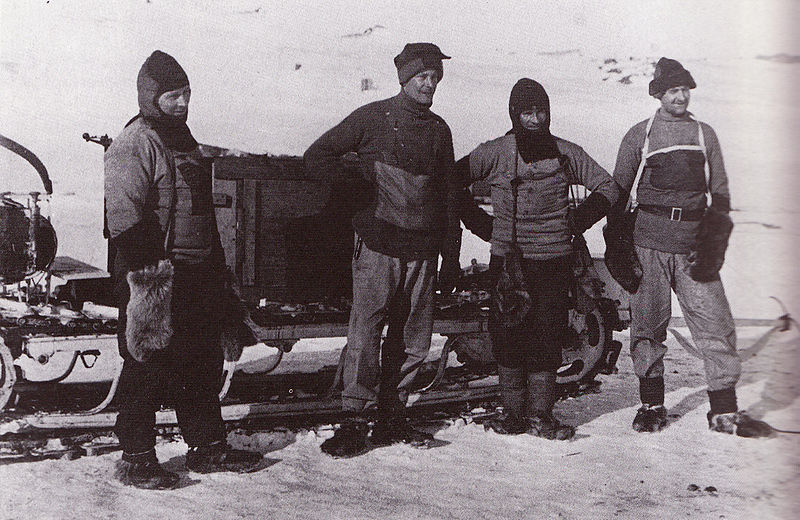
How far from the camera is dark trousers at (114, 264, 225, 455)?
3619 millimetres

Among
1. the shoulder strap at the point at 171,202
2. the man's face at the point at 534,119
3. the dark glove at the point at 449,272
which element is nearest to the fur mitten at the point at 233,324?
the shoulder strap at the point at 171,202

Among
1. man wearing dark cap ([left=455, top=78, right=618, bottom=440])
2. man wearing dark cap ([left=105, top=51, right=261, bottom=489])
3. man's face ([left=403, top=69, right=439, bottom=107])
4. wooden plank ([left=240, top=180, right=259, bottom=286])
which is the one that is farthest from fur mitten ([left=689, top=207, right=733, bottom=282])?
man wearing dark cap ([left=105, top=51, right=261, bottom=489])

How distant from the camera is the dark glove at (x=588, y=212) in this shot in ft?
14.5

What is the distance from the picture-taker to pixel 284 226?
445cm

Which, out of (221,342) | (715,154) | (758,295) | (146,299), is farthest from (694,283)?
(146,299)

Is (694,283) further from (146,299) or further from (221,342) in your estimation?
(146,299)

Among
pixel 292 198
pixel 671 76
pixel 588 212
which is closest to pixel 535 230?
pixel 588 212

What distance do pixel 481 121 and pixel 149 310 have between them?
9.99 feet

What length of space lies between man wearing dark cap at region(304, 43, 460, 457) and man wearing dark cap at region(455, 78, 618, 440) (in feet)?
1.21

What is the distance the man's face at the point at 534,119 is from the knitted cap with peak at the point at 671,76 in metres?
0.61

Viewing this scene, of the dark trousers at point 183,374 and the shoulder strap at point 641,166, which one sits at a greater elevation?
the shoulder strap at point 641,166

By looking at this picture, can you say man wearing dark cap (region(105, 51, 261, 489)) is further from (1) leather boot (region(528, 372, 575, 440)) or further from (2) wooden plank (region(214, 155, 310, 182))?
(1) leather boot (region(528, 372, 575, 440))

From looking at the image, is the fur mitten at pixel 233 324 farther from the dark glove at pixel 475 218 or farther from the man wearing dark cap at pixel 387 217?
the dark glove at pixel 475 218

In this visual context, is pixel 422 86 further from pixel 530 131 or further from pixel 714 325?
pixel 714 325
